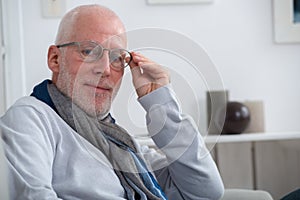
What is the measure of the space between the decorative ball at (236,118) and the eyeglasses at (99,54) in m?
1.43

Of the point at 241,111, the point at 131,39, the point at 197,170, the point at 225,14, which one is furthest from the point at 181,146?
the point at 225,14

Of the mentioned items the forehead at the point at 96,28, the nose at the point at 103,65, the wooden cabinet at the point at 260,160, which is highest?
the forehead at the point at 96,28

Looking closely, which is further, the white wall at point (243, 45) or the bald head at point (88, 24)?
the white wall at point (243, 45)

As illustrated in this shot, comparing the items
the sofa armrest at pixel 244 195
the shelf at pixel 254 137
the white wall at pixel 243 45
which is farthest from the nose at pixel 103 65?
the white wall at pixel 243 45

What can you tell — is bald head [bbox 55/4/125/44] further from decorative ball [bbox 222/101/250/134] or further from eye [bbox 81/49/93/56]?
decorative ball [bbox 222/101/250/134]

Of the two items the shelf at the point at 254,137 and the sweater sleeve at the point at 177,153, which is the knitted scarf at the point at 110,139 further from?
the shelf at the point at 254,137

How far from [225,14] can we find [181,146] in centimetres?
167

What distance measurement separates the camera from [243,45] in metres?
2.89

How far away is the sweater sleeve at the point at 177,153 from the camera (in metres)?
1.32

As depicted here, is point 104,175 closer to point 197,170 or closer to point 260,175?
point 197,170

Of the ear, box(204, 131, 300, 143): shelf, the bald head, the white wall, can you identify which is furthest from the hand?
the white wall

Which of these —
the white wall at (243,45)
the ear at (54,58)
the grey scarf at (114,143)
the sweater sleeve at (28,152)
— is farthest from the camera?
the white wall at (243,45)

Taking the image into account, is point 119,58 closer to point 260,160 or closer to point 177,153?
point 177,153

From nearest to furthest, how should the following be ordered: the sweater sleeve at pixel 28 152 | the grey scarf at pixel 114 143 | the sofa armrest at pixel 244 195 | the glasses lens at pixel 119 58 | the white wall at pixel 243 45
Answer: the sweater sleeve at pixel 28 152, the glasses lens at pixel 119 58, the grey scarf at pixel 114 143, the sofa armrest at pixel 244 195, the white wall at pixel 243 45
